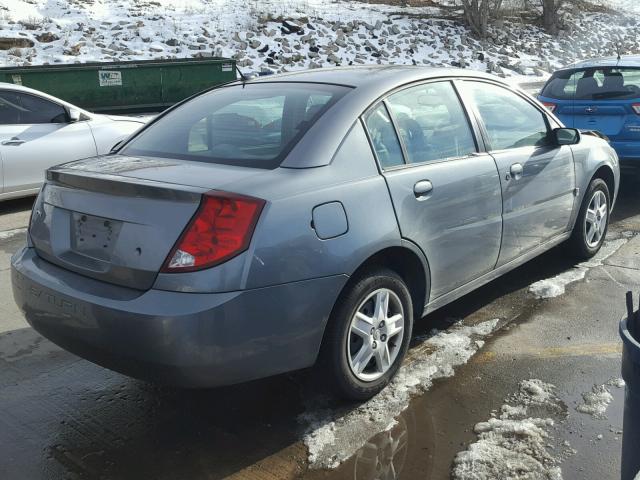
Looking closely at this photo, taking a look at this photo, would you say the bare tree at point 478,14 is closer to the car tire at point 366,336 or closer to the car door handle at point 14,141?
the car door handle at point 14,141

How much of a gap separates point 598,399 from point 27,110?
22.6 feet

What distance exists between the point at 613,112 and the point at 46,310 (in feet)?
22.0

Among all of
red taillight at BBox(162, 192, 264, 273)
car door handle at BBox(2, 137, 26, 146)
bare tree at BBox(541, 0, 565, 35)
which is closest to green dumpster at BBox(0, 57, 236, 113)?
car door handle at BBox(2, 137, 26, 146)

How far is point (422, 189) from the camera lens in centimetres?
360

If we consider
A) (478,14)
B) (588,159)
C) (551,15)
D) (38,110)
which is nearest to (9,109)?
(38,110)

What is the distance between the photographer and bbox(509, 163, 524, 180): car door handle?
431 centimetres

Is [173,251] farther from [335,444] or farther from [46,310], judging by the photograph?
[335,444]

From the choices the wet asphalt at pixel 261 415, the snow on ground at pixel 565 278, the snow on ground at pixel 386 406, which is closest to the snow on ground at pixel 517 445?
the wet asphalt at pixel 261 415

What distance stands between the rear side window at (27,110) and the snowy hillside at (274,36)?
10112mm

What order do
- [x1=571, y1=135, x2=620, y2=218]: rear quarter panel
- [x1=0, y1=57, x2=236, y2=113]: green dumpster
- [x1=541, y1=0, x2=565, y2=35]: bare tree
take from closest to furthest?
[x1=571, y1=135, x2=620, y2=218]: rear quarter panel
[x1=0, y1=57, x2=236, y2=113]: green dumpster
[x1=541, y1=0, x2=565, y2=35]: bare tree

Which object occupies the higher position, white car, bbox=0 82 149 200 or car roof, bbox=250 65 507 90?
car roof, bbox=250 65 507 90

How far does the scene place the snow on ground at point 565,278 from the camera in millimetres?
4993

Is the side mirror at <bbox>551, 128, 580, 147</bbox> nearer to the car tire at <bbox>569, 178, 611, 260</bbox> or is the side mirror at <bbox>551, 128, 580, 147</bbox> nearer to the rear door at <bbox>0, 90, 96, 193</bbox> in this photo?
the car tire at <bbox>569, 178, 611, 260</bbox>

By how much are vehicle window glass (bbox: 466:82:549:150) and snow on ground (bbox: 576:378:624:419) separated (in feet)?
5.11
